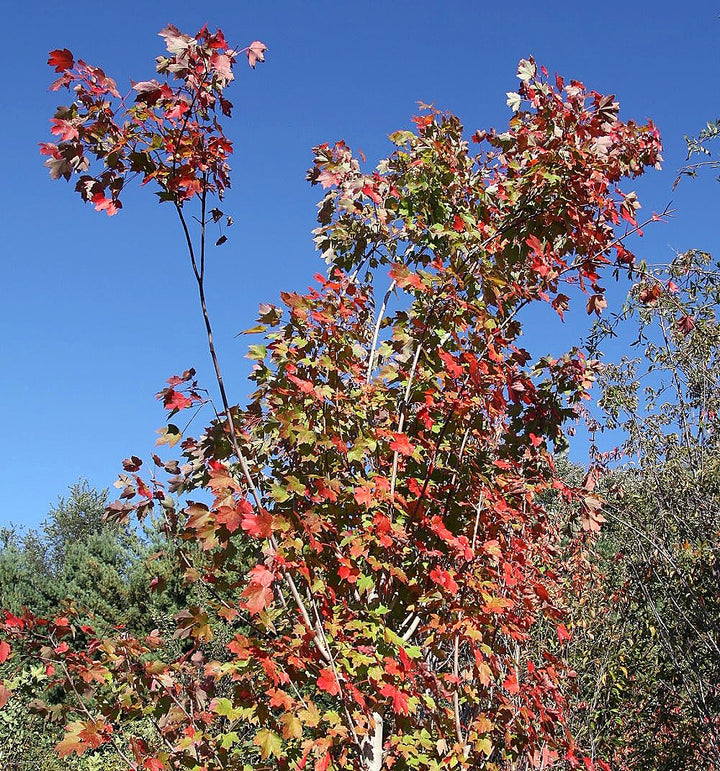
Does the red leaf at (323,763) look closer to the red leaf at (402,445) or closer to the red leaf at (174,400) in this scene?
the red leaf at (402,445)

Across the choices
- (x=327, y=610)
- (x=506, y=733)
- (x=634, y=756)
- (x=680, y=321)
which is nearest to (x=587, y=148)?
(x=680, y=321)

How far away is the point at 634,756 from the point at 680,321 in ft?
13.7

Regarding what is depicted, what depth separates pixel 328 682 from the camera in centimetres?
253

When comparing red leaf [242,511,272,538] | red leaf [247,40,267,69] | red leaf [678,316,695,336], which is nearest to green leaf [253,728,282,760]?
red leaf [242,511,272,538]

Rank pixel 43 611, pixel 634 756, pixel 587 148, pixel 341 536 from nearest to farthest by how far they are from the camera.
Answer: pixel 341 536 < pixel 587 148 < pixel 634 756 < pixel 43 611

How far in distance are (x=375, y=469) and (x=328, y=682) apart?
3.70ft

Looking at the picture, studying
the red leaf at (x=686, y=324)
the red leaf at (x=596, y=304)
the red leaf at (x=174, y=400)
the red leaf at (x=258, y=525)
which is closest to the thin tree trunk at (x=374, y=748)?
the red leaf at (x=258, y=525)

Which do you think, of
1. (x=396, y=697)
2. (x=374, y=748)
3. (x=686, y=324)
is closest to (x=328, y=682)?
(x=396, y=697)

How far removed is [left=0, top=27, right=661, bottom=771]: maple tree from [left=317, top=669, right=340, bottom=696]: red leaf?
0.04 feet

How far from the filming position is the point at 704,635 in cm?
486

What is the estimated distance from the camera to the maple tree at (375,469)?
8.53ft

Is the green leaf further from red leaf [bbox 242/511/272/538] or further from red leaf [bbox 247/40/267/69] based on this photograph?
red leaf [bbox 247/40/267/69]

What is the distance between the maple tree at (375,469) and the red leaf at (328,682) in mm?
12

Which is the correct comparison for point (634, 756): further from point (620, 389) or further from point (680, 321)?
point (680, 321)
